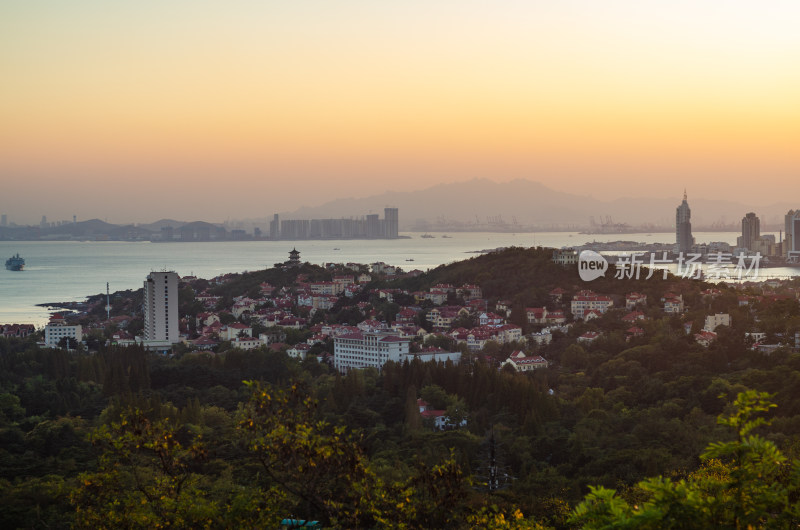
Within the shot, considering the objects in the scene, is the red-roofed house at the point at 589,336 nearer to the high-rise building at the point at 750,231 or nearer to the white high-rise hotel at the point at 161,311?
the white high-rise hotel at the point at 161,311

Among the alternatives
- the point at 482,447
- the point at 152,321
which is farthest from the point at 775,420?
the point at 152,321

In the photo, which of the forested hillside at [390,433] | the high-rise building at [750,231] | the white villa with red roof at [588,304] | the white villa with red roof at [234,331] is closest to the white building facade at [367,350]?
the forested hillside at [390,433]

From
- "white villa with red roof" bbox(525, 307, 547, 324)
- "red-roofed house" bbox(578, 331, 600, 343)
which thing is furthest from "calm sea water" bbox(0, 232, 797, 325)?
"red-roofed house" bbox(578, 331, 600, 343)

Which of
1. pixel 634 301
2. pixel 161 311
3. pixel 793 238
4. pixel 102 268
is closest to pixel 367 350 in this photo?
pixel 161 311

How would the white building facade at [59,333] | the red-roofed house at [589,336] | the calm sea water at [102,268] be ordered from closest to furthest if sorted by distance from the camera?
the red-roofed house at [589,336] < the white building facade at [59,333] < the calm sea water at [102,268]

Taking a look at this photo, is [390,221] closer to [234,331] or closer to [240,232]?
[240,232]
